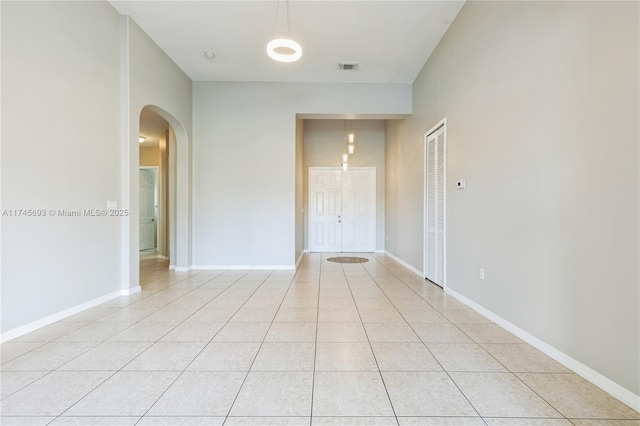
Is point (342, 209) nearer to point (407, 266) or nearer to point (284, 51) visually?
point (407, 266)

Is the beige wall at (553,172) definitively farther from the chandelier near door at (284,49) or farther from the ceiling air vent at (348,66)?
the chandelier near door at (284,49)

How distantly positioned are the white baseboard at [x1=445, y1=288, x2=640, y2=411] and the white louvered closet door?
1.38 metres

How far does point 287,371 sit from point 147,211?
324 inches

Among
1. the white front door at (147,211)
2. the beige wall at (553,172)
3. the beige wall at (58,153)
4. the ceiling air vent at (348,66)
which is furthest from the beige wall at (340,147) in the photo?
the beige wall at (58,153)

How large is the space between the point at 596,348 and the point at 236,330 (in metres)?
2.63

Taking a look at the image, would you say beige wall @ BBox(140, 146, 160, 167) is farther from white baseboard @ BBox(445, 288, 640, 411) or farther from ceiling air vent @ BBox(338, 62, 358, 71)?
white baseboard @ BBox(445, 288, 640, 411)

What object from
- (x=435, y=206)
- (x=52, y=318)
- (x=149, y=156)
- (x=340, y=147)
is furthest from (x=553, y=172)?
(x=149, y=156)

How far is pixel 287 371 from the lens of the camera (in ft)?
6.48

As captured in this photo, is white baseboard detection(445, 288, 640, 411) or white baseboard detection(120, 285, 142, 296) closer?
white baseboard detection(445, 288, 640, 411)

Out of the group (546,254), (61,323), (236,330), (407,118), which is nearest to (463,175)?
(546,254)

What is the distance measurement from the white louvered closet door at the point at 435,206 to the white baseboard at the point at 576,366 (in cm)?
138

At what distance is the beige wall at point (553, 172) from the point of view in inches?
65.6

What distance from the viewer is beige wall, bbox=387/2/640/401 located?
5.46 ft

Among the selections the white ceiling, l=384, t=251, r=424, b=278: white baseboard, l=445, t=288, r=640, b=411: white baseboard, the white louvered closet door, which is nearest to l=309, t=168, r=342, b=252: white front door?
l=384, t=251, r=424, b=278: white baseboard
